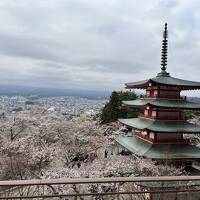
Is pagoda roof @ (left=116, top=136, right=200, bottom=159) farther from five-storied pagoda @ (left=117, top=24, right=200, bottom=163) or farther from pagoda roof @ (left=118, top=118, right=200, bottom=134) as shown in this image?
pagoda roof @ (left=118, top=118, right=200, bottom=134)

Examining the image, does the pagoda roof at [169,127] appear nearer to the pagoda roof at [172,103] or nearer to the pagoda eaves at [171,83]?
the pagoda roof at [172,103]

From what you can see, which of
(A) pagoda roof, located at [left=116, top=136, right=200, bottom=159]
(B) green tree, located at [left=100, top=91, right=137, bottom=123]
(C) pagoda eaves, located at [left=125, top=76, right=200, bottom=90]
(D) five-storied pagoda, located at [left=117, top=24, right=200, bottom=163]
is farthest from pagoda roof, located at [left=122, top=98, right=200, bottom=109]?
(B) green tree, located at [left=100, top=91, right=137, bottom=123]

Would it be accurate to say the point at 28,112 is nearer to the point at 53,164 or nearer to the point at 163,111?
the point at 53,164

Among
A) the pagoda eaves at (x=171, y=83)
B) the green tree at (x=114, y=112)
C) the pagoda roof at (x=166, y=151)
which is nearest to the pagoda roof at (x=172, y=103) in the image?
the pagoda eaves at (x=171, y=83)

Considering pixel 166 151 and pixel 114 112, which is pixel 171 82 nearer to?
pixel 166 151

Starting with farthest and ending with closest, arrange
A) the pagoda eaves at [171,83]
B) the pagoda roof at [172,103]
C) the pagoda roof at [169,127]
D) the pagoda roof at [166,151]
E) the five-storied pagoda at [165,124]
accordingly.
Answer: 1. the pagoda eaves at [171,83]
2. the pagoda roof at [172,103]
3. the pagoda roof at [169,127]
4. the five-storied pagoda at [165,124]
5. the pagoda roof at [166,151]

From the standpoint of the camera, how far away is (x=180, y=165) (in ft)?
48.9

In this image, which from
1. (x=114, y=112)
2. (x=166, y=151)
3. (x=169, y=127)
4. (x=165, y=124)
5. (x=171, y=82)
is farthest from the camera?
(x=114, y=112)

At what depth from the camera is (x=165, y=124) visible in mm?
15328

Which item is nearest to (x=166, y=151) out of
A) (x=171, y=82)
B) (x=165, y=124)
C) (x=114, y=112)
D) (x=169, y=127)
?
(x=169, y=127)

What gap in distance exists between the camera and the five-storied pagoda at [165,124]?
14672 millimetres

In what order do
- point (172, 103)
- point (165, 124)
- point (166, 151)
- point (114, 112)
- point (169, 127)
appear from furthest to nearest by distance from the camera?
point (114, 112) → point (172, 103) → point (165, 124) → point (169, 127) → point (166, 151)

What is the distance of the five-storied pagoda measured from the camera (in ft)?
48.1

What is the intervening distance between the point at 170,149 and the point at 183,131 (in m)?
1.01
